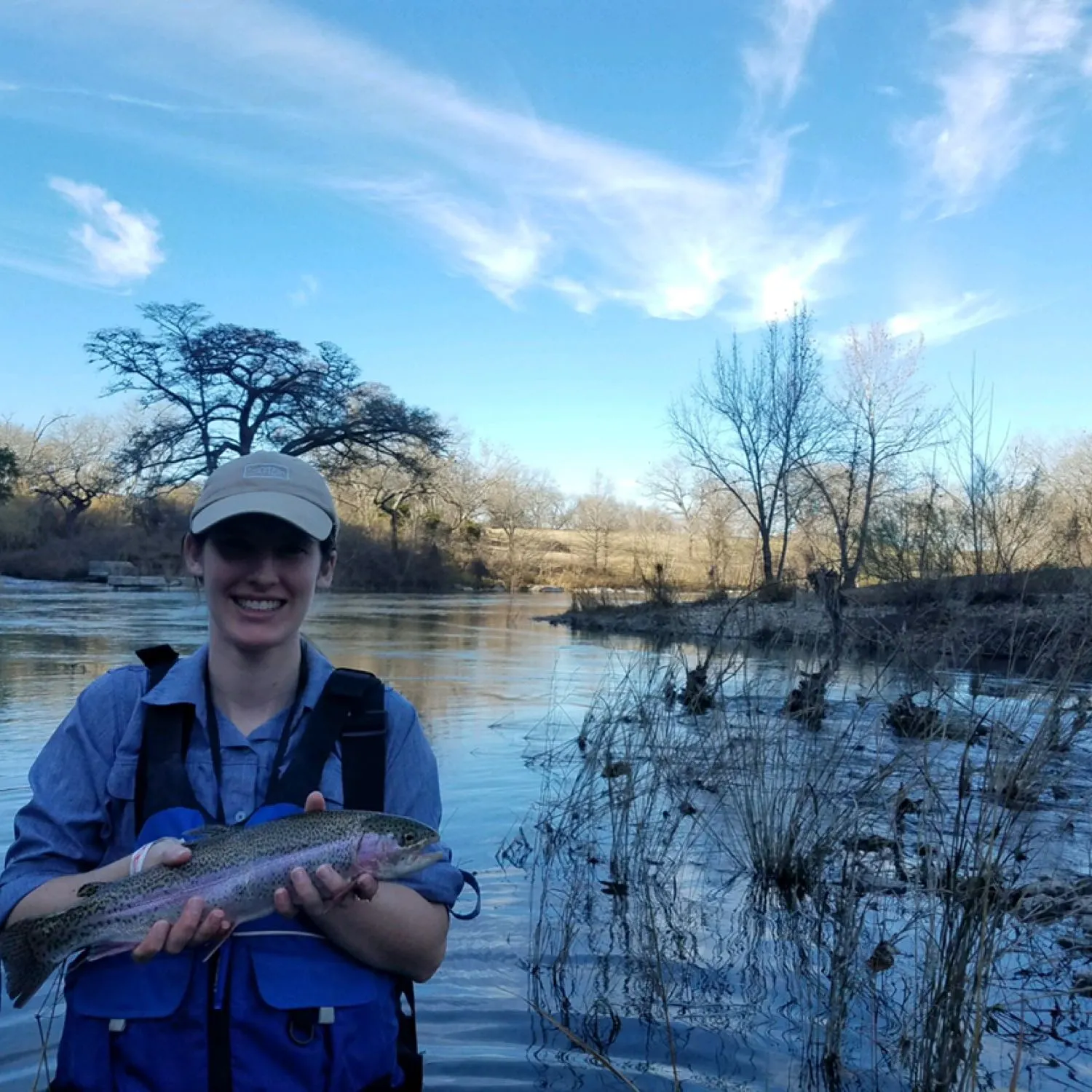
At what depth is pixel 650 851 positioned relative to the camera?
18.7ft

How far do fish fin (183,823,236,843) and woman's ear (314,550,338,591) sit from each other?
0.69m

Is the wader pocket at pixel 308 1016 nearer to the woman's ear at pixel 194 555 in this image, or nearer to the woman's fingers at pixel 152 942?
the woman's fingers at pixel 152 942

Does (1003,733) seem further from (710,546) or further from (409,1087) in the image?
(710,546)

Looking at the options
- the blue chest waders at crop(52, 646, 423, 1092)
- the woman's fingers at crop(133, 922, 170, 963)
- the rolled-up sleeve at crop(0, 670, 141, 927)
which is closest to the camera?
the woman's fingers at crop(133, 922, 170, 963)

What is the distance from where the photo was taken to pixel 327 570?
257 centimetres

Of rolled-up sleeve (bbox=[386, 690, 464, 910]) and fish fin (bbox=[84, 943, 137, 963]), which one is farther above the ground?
rolled-up sleeve (bbox=[386, 690, 464, 910])

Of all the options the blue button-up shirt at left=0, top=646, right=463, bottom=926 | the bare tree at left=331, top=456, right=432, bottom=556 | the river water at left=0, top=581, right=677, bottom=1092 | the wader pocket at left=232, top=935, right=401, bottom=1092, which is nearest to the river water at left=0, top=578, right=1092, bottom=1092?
the river water at left=0, top=581, right=677, bottom=1092

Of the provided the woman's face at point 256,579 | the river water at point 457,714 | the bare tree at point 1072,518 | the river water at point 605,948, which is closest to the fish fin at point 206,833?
the woman's face at point 256,579

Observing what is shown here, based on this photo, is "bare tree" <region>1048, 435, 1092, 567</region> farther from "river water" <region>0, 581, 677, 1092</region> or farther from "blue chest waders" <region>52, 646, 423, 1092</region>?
"blue chest waders" <region>52, 646, 423, 1092</region>

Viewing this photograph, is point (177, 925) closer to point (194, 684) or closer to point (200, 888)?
point (200, 888)

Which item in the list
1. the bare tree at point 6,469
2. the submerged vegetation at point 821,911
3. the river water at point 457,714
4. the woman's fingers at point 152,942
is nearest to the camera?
the woman's fingers at point 152,942

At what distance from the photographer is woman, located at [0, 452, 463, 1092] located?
6.48 ft

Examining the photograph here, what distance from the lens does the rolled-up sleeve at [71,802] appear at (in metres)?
2.09

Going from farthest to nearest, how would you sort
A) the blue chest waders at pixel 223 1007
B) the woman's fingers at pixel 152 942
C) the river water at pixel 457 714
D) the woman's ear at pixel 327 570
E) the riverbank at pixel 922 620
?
the riverbank at pixel 922 620
the river water at pixel 457 714
the woman's ear at pixel 327 570
the blue chest waders at pixel 223 1007
the woman's fingers at pixel 152 942
